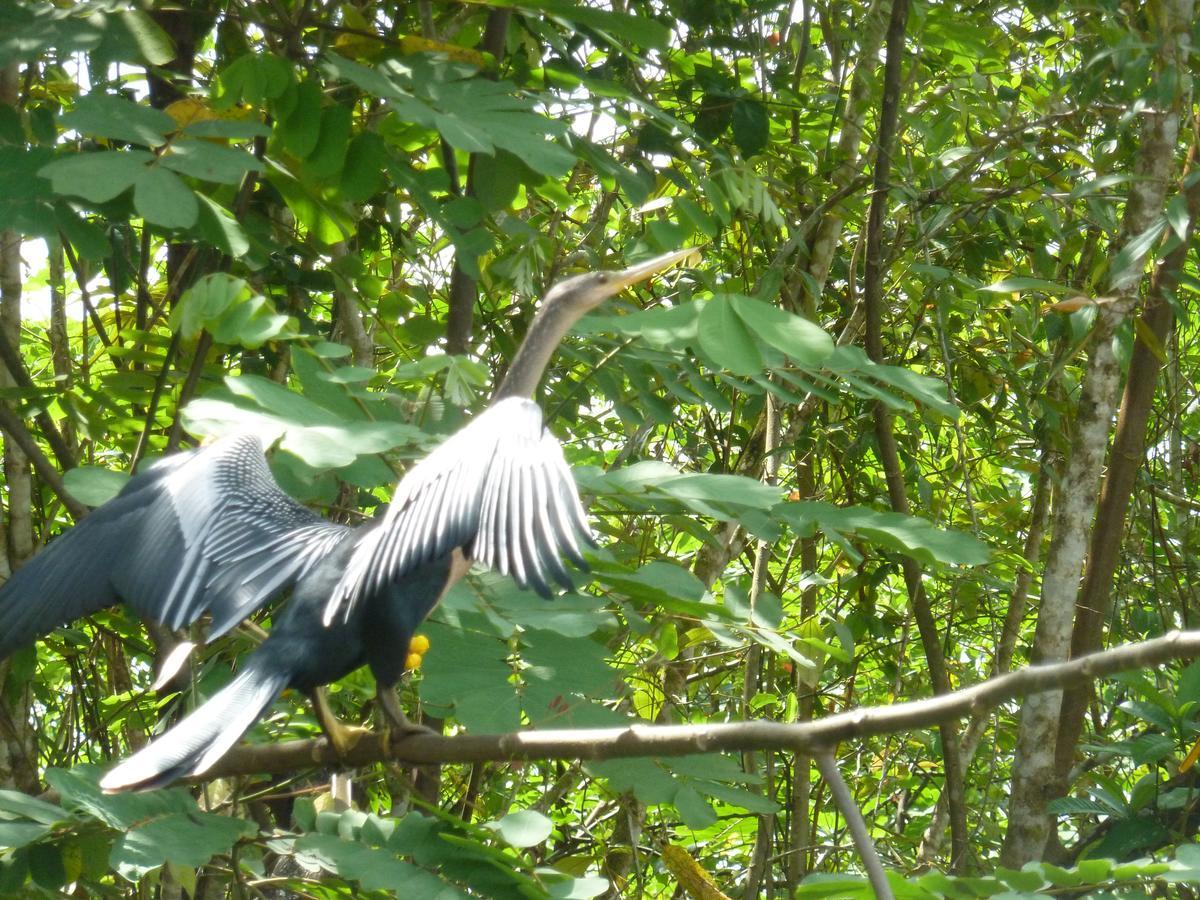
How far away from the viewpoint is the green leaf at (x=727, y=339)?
67.9 inches

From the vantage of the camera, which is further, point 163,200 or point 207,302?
point 207,302

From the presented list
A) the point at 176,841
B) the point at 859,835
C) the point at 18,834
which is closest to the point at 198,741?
the point at 176,841

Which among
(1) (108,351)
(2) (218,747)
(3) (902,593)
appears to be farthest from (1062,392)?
(2) (218,747)

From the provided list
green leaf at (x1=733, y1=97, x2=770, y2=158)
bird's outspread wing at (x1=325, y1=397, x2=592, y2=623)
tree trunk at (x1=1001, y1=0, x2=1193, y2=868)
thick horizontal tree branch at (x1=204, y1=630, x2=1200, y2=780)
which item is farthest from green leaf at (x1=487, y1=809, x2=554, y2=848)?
green leaf at (x1=733, y1=97, x2=770, y2=158)

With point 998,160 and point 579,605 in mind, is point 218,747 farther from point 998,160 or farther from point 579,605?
point 998,160

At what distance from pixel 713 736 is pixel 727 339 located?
61 cm

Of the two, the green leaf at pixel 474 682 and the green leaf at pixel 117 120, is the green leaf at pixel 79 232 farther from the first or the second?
the green leaf at pixel 474 682

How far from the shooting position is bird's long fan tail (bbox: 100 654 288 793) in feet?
5.34

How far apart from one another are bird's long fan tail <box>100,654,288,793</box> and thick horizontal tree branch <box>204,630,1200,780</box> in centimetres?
9

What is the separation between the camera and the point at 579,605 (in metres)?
1.99

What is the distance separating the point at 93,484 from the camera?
7.23 feet

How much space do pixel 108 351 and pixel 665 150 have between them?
1.37 meters

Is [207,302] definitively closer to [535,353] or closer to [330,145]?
[330,145]

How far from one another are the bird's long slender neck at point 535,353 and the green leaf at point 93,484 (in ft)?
2.29
